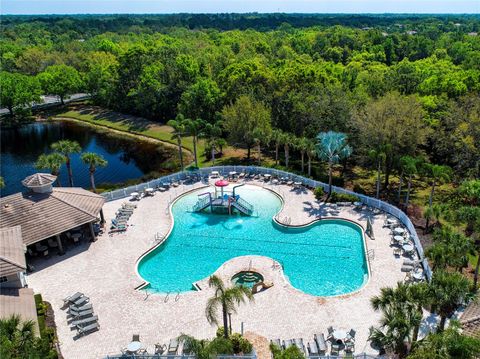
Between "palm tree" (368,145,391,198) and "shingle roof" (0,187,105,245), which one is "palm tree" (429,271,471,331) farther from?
"shingle roof" (0,187,105,245)

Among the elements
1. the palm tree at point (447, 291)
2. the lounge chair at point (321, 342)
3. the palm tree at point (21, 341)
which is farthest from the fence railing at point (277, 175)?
the palm tree at point (21, 341)

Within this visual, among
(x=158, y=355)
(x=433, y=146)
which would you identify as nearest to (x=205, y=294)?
(x=158, y=355)

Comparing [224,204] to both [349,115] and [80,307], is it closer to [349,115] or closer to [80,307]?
[80,307]

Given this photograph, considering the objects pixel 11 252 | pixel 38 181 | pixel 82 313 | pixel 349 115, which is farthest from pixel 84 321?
pixel 349 115

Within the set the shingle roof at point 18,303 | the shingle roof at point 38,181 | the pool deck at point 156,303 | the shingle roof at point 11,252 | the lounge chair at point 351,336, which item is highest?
the shingle roof at point 38,181

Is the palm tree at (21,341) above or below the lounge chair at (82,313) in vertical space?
above

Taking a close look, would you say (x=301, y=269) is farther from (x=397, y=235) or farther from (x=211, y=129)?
(x=211, y=129)

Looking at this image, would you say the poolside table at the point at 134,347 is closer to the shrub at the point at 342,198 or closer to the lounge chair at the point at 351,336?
the lounge chair at the point at 351,336
